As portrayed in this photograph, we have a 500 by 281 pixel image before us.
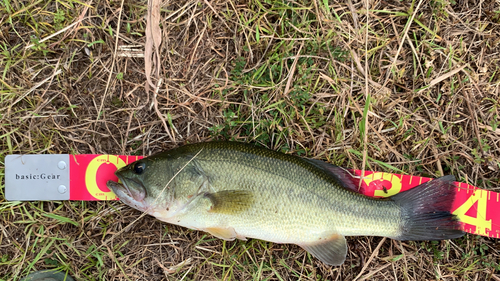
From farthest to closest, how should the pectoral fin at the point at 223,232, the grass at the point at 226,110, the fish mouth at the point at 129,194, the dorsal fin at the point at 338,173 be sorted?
the grass at the point at 226,110 → the dorsal fin at the point at 338,173 → the pectoral fin at the point at 223,232 → the fish mouth at the point at 129,194

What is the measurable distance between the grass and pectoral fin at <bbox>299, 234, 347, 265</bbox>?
30 cm

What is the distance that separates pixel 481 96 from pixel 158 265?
3.80 metres

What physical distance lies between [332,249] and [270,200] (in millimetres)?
770

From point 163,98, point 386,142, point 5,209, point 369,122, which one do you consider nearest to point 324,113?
point 369,122

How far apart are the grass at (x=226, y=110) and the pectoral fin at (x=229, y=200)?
0.59m

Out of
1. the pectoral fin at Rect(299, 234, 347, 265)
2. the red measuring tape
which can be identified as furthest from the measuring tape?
the pectoral fin at Rect(299, 234, 347, 265)

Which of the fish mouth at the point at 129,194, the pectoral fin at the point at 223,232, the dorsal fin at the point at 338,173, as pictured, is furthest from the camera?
the dorsal fin at the point at 338,173

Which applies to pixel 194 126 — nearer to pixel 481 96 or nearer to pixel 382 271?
pixel 382 271

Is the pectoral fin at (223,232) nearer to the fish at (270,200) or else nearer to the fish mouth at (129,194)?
the fish at (270,200)

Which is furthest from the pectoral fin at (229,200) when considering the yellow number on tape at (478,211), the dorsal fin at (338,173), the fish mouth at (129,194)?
the yellow number on tape at (478,211)

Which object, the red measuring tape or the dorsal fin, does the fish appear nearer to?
the dorsal fin

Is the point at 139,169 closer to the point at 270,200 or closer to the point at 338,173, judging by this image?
the point at 270,200

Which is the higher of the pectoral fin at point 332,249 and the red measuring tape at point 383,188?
the red measuring tape at point 383,188

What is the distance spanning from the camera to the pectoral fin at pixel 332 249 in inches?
111
